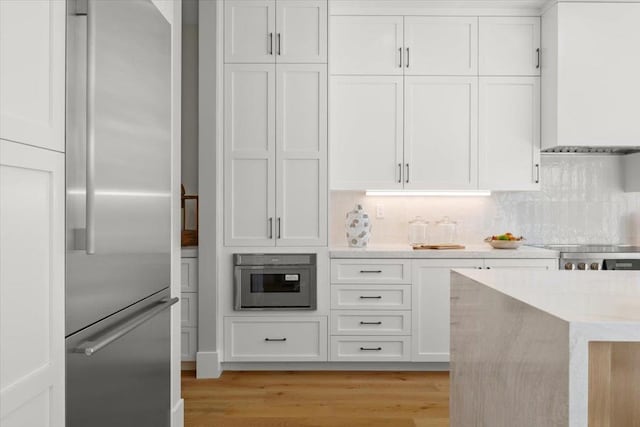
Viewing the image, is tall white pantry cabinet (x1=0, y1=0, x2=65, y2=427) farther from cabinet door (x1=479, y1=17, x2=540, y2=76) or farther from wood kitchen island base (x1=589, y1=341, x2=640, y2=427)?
cabinet door (x1=479, y1=17, x2=540, y2=76)

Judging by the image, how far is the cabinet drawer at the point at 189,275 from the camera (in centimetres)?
374

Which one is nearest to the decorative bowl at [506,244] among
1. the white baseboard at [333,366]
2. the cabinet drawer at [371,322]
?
the cabinet drawer at [371,322]

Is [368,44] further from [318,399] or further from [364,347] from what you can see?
[318,399]

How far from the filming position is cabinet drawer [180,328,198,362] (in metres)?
3.77

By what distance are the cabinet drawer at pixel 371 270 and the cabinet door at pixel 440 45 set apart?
144 centimetres

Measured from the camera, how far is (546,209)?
4316mm

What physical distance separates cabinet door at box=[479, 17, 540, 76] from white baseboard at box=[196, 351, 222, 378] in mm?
2877

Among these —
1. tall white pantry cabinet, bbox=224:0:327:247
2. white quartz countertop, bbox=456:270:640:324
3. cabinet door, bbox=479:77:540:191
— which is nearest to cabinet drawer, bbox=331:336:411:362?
tall white pantry cabinet, bbox=224:0:327:247

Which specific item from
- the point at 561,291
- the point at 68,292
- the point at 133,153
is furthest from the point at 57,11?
the point at 561,291

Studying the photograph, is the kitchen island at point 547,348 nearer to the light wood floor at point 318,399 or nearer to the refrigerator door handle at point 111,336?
the light wood floor at point 318,399

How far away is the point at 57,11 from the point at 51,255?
654mm

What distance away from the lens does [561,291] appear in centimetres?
156

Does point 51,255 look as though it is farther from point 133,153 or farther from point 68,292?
point 133,153

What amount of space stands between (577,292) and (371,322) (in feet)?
7.65
